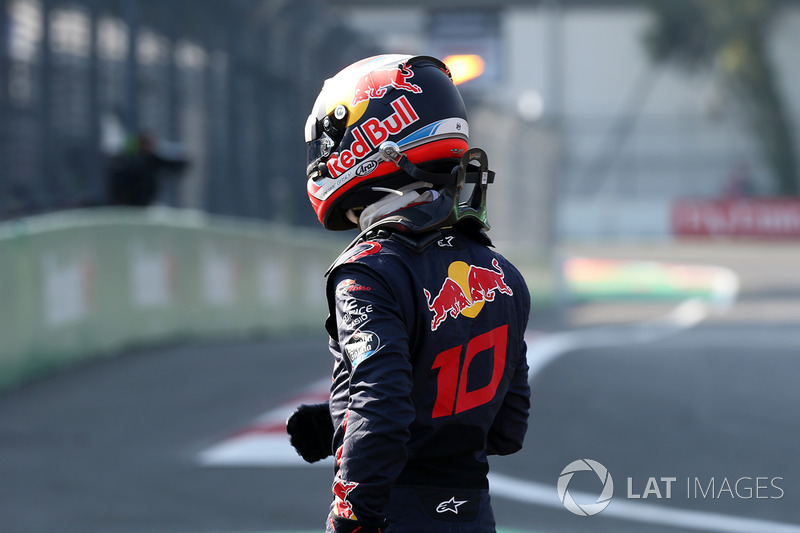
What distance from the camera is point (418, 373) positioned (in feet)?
7.87

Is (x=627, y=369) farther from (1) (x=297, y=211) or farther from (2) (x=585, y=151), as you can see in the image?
(2) (x=585, y=151)

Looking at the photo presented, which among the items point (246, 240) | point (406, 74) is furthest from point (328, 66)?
point (406, 74)

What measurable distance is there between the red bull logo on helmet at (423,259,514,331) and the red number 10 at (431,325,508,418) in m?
0.07

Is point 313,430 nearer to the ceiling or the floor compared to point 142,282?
nearer to the floor

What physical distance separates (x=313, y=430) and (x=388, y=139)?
2.21ft

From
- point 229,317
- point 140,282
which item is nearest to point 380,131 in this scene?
point 140,282

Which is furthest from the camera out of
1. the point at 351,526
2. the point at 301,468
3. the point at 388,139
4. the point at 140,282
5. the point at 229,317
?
the point at 229,317

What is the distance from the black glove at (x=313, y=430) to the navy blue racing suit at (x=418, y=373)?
7.7 inches

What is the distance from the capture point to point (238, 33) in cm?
1279

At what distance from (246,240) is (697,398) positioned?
228 inches

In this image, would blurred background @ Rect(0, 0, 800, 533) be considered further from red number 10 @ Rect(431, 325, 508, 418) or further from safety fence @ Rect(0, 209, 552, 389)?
red number 10 @ Rect(431, 325, 508, 418)

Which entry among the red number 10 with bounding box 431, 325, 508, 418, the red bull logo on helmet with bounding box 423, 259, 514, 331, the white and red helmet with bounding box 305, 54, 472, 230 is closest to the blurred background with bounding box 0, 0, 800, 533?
the white and red helmet with bounding box 305, 54, 472, 230

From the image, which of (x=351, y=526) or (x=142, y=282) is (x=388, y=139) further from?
(x=142, y=282)

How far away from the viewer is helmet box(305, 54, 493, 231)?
2545 millimetres
